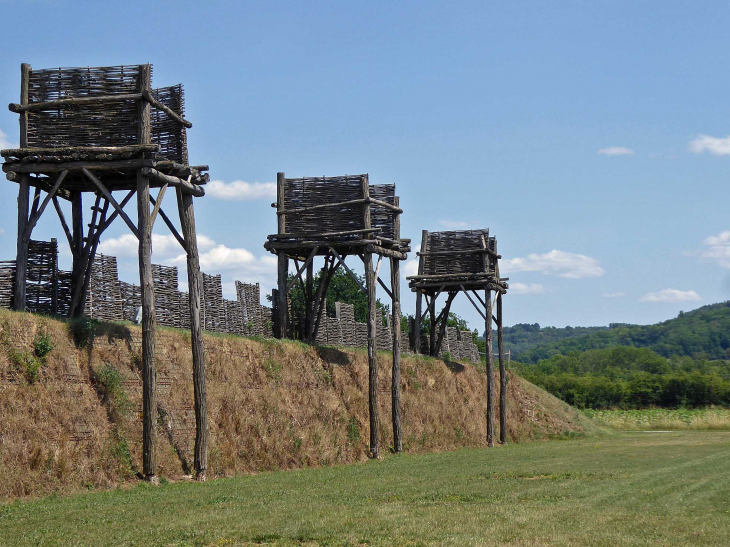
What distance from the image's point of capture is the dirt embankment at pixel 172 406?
20688 mm

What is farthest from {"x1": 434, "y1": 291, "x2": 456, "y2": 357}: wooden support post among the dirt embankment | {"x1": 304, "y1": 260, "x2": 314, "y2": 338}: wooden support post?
{"x1": 304, "y1": 260, "x2": 314, "y2": 338}: wooden support post

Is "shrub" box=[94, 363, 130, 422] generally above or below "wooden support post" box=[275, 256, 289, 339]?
below

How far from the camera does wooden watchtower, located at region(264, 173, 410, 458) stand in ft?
117

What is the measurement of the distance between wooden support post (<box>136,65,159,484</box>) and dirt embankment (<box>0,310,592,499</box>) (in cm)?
59

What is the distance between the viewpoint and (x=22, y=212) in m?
24.5

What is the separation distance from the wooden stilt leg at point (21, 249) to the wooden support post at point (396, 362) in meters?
16.3

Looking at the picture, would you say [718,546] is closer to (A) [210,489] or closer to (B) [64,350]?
(A) [210,489]

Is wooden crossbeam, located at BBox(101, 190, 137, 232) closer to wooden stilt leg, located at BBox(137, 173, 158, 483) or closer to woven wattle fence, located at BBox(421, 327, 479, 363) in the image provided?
wooden stilt leg, located at BBox(137, 173, 158, 483)

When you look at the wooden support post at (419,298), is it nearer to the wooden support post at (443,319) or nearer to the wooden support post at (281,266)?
the wooden support post at (443,319)

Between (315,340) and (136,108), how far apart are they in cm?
1587

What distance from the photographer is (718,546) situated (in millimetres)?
14148

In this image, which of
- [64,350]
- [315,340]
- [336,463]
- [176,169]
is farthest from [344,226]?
[64,350]

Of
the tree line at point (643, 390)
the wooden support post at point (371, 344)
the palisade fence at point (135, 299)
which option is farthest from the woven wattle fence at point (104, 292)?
the tree line at point (643, 390)

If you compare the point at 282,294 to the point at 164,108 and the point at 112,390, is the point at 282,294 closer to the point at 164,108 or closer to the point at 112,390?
the point at 164,108
